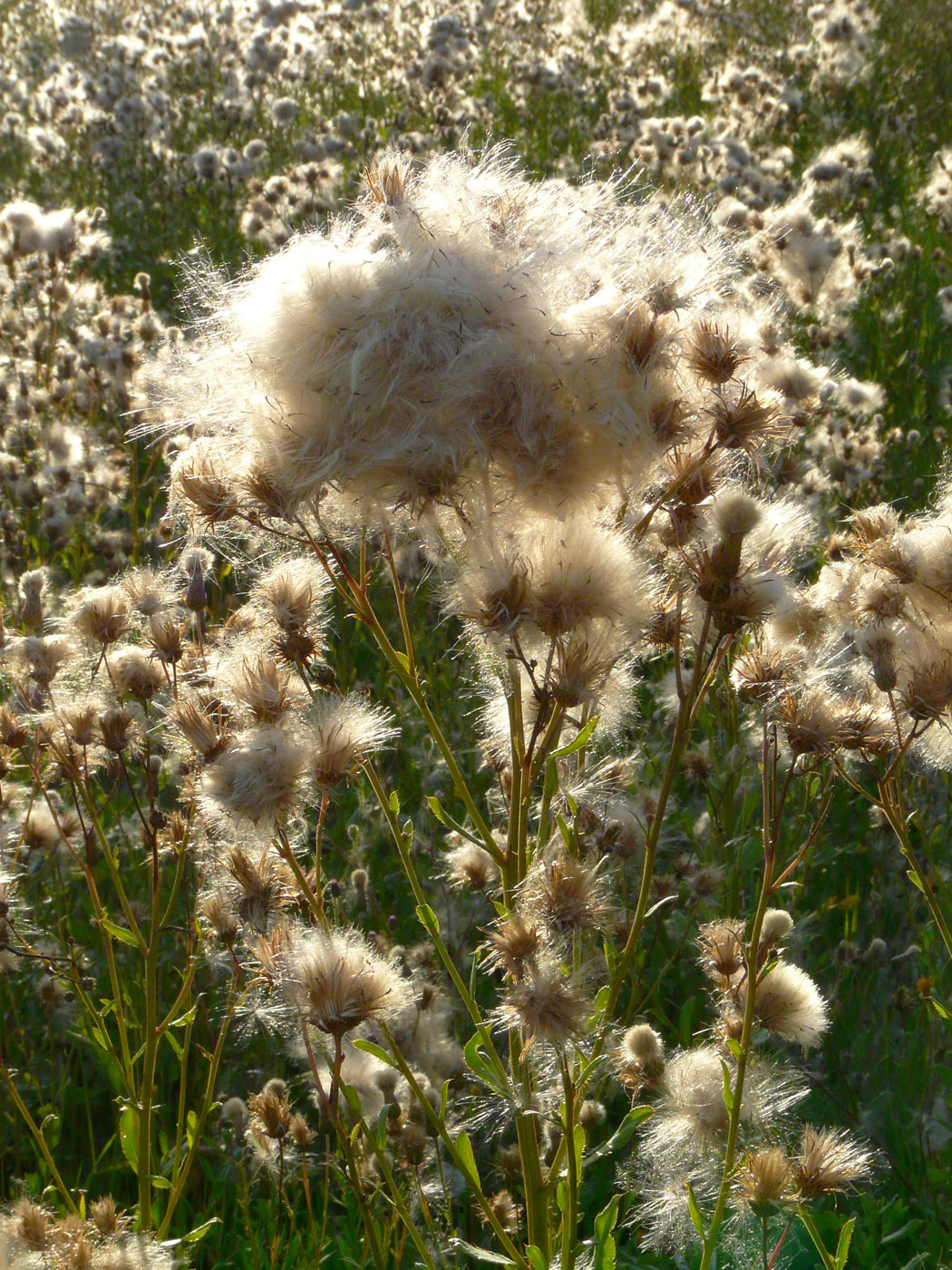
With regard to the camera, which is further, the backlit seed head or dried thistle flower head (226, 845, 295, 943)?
dried thistle flower head (226, 845, 295, 943)

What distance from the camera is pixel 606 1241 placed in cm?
167

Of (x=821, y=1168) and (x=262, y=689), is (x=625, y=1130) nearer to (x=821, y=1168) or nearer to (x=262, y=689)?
(x=821, y=1168)

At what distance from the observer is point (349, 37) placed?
11.9 m

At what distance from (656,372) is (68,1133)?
2.62 m

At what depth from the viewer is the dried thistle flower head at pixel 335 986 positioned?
164 centimetres

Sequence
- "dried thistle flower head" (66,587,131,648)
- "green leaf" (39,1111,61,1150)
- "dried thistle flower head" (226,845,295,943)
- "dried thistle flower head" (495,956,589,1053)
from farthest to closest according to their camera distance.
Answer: "green leaf" (39,1111,61,1150)
"dried thistle flower head" (66,587,131,648)
"dried thistle flower head" (226,845,295,943)
"dried thistle flower head" (495,956,589,1053)

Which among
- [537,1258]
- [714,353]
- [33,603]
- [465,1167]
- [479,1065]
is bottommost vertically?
[537,1258]

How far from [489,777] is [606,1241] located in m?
2.50

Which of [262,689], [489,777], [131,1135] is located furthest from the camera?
[489,777]

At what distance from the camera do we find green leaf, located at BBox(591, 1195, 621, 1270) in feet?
5.44

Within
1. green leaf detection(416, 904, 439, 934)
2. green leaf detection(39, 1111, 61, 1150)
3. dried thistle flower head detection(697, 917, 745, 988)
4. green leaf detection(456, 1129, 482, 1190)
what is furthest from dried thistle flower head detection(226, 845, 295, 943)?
green leaf detection(39, 1111, 61, 1150)

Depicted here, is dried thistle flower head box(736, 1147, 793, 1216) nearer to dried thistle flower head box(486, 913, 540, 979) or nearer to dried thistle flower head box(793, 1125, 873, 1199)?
dried thistle flower head box(793, 1125, 873, 1199)

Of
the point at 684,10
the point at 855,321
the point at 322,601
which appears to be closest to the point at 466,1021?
the point at 322,601

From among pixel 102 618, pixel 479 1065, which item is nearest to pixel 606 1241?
pixel 479 1065
